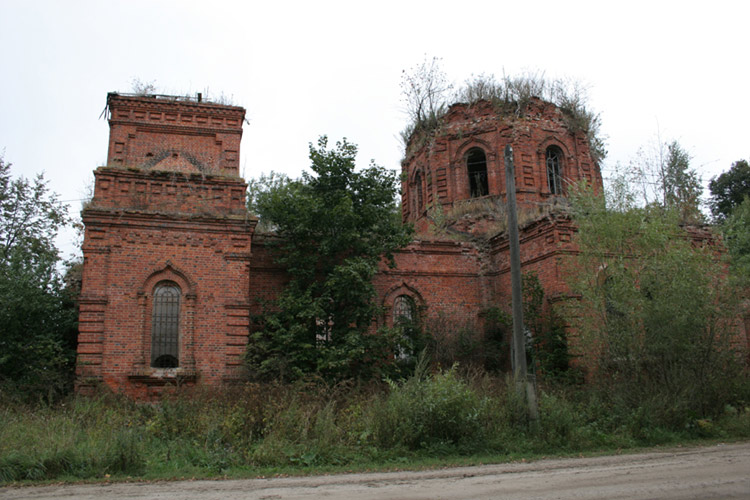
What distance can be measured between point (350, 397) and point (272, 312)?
4.31 meters

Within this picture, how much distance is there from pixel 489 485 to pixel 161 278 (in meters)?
9.92

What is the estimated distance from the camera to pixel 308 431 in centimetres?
1059

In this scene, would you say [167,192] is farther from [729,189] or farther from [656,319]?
[729,189]

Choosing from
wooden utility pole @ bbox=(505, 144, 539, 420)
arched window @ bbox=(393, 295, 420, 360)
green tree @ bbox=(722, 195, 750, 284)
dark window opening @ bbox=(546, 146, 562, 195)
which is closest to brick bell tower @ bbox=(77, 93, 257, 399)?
arched window @ bbox=(393, 295, 420, 360)

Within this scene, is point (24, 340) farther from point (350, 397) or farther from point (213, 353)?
point (350, 397)

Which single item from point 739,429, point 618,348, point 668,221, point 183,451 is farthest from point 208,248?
point 739,429

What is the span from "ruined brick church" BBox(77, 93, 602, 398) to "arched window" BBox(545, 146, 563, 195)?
2.24 ft

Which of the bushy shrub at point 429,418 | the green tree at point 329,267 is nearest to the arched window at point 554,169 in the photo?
the green tree at point 329,267

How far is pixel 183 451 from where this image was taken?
385 inches

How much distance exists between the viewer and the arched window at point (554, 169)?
75.2 ft

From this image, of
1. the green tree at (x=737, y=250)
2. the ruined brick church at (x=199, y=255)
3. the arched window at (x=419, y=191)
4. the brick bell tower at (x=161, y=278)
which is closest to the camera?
the green tree at (x=737, y=250)

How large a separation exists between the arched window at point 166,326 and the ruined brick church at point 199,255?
0.03m

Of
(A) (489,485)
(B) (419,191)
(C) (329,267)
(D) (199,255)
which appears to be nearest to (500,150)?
(B) (419,191)

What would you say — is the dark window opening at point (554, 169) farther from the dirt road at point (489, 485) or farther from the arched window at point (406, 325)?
the dirt road at point (489, 485)
